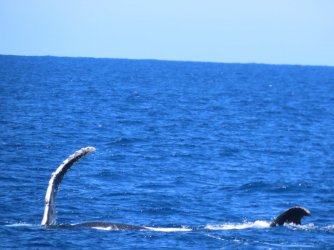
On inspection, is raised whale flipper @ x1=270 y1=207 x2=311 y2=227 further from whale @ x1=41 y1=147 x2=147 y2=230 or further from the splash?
whale @ x1=41 y1=147 x2=147 y2=230

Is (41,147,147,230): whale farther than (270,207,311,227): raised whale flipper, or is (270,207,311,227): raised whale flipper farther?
(270,207,311,227): raised whale flipper

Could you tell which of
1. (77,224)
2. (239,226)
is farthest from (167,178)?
(77,224)

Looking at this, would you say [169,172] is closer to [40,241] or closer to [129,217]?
[129,217]

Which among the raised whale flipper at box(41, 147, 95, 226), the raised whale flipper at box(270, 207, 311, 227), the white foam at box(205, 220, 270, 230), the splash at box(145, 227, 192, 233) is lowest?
the splash at box(145, 227, 192, 233)

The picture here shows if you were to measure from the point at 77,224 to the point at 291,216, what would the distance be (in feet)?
18.1

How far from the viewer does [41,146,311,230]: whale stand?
18984 mm

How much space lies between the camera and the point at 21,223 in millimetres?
20484

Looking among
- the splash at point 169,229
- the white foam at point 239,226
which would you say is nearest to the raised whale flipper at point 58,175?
the splash at point 169,229

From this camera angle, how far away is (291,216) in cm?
2075

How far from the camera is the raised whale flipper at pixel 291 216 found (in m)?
20.5

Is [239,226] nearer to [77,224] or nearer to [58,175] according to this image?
[77,224]

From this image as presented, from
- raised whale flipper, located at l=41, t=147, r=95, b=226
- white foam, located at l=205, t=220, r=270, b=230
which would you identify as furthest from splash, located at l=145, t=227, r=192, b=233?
raised whale flipper, located at l=41, t=147, r=95, b=226

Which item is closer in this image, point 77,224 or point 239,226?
point 77,224

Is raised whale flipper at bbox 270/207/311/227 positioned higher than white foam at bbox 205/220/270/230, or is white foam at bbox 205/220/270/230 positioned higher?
raised whale flipper at bbox 270/207/311/227
